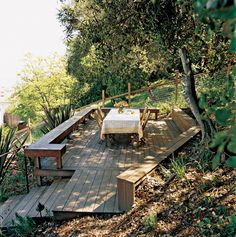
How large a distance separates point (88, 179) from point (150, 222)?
1.93 m

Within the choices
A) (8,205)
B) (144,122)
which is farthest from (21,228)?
(144,122)

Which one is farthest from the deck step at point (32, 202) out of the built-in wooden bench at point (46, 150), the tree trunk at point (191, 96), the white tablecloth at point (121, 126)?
the tree trunk at point (191, 96)

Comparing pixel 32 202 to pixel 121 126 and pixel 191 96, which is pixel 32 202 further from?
pixel 191 96

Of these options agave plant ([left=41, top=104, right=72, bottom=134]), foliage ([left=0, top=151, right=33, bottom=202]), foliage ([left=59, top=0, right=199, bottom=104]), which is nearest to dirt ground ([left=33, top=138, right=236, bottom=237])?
foliage ([left=0, top=151, right=33, bottom=202])

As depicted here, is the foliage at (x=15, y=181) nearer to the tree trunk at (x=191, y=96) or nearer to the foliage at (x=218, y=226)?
the tree trunk at (x=191, y=96)

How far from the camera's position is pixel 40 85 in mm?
19141

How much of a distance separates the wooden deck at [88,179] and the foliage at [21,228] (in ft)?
0.72

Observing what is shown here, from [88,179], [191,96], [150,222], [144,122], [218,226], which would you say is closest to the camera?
[218,226]

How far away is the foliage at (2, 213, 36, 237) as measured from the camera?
3631mm

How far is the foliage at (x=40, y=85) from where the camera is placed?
63.0 ft

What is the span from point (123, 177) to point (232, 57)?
8.50ft

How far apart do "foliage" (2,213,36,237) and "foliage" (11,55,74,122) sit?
15.6 meters

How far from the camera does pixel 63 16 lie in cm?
614

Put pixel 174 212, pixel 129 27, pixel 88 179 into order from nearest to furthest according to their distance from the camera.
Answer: pixel 174 212 < pixel 129 27 < pixel 88 179
